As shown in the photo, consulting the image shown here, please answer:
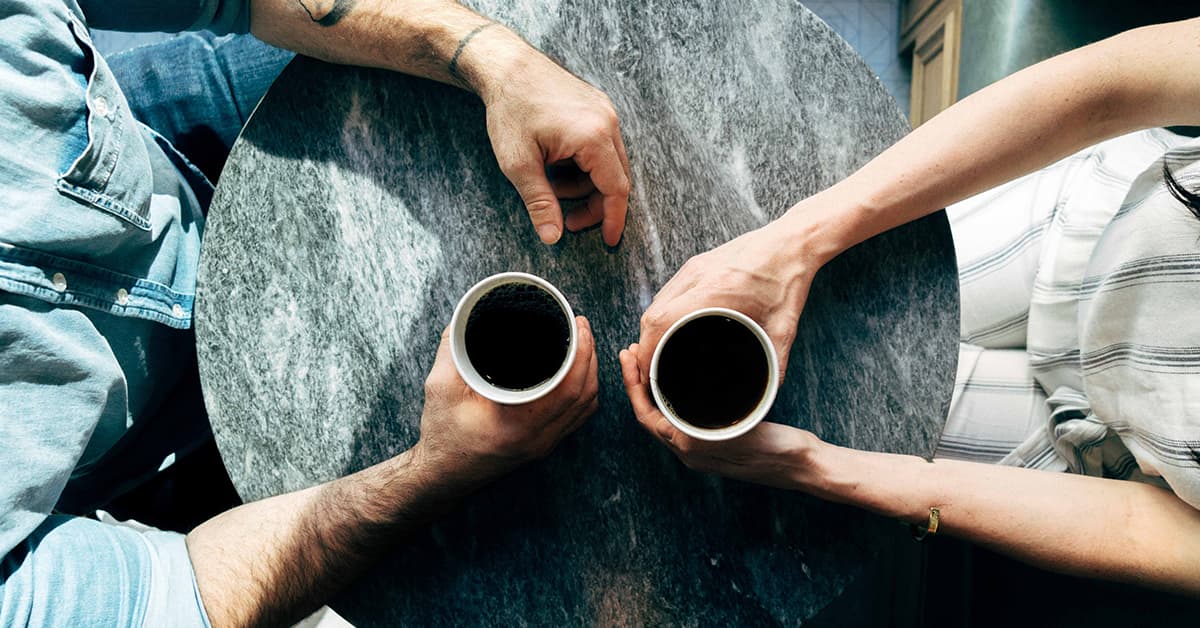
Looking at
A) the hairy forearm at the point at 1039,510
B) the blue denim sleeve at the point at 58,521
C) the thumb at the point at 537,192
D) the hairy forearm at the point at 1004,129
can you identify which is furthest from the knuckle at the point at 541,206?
the blue denim sleeve at the point at 58,521

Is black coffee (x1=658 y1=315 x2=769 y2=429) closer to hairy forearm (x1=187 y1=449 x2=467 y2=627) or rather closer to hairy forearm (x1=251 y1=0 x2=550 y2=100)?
hairy forearm (x1=187 y1=449 x2=467 y2=627)

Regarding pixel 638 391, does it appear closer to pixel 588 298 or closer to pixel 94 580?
pixel 588 298

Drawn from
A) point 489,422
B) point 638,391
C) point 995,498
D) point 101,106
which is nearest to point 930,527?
point 995,498

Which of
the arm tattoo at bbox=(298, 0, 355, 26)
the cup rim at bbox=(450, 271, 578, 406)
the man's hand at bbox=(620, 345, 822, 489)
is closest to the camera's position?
the cup rim at bbox=(450, 271, 578, 406)

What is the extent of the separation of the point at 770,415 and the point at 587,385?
0.26m

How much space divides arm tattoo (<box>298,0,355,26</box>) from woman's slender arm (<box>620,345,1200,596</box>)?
60 cm

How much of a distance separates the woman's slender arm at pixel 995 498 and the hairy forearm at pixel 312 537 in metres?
0.30

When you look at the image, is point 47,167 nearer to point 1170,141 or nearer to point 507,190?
point 507,190

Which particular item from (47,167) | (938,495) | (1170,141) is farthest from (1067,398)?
(47,167)

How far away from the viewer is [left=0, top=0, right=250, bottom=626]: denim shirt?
686 mm

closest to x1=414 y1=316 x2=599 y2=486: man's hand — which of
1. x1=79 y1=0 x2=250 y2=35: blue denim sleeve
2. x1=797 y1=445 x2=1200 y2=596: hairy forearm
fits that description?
x1=797 y1=445 x2=1200 y2=596: hairy forearm

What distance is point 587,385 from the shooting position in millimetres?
731

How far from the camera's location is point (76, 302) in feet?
2.54

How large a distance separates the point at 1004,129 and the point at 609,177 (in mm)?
520
